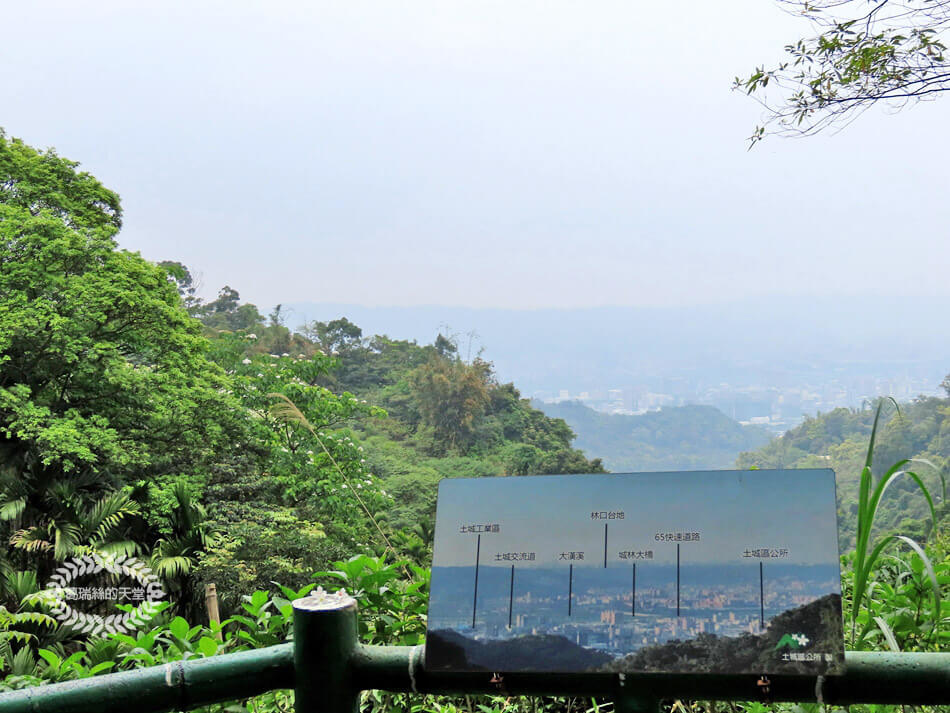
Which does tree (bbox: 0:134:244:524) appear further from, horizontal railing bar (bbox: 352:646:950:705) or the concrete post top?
horizontal railing bar (bbox: 352:646:950:705)

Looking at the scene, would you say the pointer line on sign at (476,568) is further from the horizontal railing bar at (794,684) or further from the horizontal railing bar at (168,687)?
the horizontal railing bar at (168,687)

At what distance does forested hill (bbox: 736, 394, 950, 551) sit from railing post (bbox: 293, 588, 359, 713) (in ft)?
14.2

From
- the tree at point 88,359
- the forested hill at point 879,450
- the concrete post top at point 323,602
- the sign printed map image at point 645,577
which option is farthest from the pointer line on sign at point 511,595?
the tree at point 88,359

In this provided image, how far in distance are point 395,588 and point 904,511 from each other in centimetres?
556

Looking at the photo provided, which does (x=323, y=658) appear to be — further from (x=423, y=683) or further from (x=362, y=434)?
(x=362, y=434)

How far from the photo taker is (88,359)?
5.96m

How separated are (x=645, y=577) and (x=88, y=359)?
248 inches

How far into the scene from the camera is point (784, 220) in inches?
681

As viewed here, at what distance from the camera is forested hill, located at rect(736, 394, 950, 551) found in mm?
4922

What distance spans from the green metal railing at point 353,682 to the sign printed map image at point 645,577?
13 mm

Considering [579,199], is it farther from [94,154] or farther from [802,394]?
[94,154]

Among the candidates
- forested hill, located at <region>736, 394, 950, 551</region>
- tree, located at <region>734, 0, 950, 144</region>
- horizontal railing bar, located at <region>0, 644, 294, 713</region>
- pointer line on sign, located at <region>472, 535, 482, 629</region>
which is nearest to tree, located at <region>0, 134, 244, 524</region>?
forested hill, located at <region>736, 394, 950, 551</region>

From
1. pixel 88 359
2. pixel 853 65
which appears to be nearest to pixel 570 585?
pixel 853 65

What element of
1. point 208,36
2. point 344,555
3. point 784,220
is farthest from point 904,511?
point 208,36
